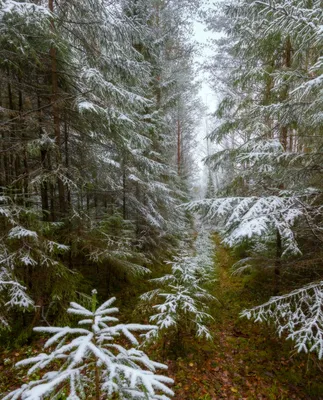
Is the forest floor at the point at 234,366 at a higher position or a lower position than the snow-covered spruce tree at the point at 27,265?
lower

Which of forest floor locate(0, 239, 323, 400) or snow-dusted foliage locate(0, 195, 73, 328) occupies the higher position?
snow-dusted foliage locate(0, 195, 73, 328)

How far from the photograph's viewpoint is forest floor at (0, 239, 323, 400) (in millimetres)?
4078

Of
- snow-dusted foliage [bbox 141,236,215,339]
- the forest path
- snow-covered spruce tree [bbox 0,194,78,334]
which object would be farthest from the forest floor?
snow-covered spruce tree [bbox 0,194,78,334]

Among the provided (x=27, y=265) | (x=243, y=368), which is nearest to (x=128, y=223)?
(x=27, y=265)

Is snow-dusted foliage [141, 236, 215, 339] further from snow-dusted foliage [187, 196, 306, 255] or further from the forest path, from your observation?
snow-dusted foliage [187, 196, 306, 255]

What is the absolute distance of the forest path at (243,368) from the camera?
411cm

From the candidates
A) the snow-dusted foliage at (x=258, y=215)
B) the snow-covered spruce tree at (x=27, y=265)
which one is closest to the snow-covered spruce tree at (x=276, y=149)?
the snow-dusted foliage at (x=258, y=215)

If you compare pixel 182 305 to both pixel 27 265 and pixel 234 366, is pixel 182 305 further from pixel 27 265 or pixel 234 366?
pixel 27 265

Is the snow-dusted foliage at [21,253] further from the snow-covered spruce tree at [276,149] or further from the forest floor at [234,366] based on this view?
the snow-covered spruce tree at [276,149]

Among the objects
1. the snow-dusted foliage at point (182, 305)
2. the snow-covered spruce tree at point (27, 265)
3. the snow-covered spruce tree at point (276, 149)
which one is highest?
the snow-covered spruce tree at point (276, 149)

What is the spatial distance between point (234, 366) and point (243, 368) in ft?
0.60

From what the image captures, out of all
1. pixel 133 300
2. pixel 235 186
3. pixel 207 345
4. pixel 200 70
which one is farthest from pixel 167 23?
pixel 207 345

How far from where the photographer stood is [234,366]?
476 centimetres

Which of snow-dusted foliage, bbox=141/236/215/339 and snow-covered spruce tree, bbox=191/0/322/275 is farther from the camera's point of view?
snow-dusted foliage, bbox=141/236/215/339
